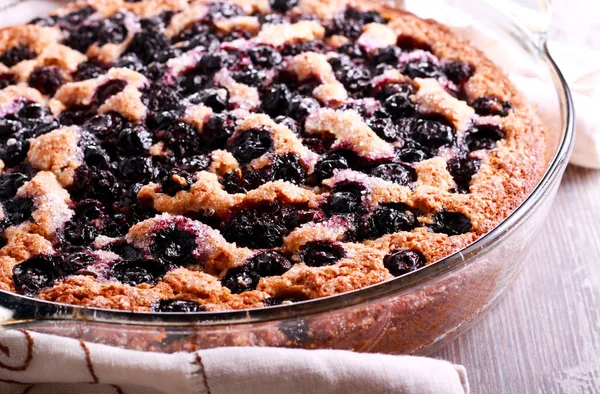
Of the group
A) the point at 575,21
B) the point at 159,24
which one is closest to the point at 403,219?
the point at 159,24

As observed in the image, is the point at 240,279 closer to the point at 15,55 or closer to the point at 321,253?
the point at 321,253

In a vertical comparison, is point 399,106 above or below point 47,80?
above

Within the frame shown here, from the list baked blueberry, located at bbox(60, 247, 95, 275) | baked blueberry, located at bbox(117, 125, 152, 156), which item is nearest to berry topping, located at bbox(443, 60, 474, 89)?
baked blueberry, located at bbox(117, 125, 152, 156)

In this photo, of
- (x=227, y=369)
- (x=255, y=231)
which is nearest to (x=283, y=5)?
(x=255, y=231)

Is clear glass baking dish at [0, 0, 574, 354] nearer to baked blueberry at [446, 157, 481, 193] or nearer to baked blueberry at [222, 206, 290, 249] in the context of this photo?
baked blueberry at [446, 157, 481, 193]

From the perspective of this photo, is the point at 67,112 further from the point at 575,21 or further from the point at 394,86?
the point at 575,21

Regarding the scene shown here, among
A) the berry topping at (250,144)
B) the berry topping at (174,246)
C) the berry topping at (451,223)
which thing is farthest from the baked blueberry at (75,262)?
the berry topping at (451,223)

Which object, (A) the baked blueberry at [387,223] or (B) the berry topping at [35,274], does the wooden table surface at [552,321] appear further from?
(B) the berry topping at [35,274]
